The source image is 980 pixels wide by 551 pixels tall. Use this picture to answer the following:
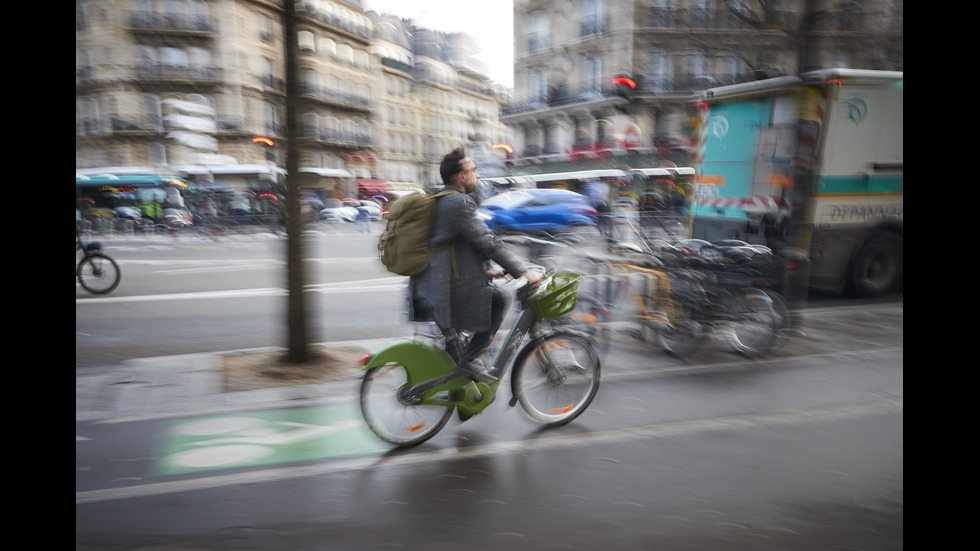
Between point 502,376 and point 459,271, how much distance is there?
0.76 metres

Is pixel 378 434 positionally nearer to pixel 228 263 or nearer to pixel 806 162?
pixel 806 162

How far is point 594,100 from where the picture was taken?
3150cm

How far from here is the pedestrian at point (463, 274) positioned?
3559 millimetres

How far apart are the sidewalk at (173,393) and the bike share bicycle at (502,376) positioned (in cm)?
114

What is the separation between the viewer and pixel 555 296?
3867mm

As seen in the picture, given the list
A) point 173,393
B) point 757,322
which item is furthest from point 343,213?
point 757,322

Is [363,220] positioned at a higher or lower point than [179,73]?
lower

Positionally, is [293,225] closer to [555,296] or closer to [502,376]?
[502,376]

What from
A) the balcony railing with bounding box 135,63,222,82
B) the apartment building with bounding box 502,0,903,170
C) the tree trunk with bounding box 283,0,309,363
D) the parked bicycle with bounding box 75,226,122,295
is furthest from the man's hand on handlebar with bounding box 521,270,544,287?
the balcony railing with bounding box 135,63,222,82

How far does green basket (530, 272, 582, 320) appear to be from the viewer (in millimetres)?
3848

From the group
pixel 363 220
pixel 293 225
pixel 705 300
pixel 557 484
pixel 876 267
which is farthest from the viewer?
Answer: pixel 363 220
